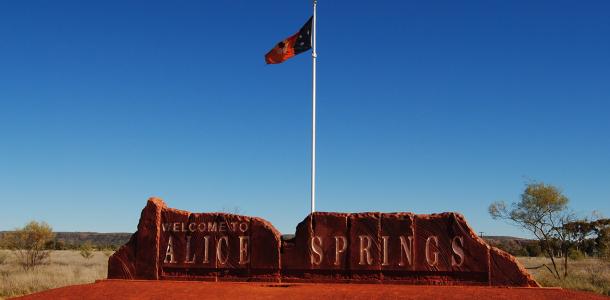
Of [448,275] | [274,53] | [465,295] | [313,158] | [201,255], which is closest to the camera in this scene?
[465,295]

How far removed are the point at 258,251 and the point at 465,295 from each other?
15.0 ft

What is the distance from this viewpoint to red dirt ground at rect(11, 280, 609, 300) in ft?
37.4

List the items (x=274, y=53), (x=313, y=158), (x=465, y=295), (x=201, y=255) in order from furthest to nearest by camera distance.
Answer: (x=274, y=53), (x=313, y=158), (x=201, y=255), (x=465, y=295)

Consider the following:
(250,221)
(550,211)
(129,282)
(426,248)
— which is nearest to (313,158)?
(250,221)

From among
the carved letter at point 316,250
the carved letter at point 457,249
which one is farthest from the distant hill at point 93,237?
the carved letter at point 457,249

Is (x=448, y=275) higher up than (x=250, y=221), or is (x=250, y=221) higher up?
(x=250, y=221)

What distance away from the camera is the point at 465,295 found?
11484mm

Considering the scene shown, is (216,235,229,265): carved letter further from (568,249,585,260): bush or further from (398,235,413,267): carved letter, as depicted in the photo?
(568,249,585,260): bush

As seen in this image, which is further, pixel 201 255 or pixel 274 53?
pixel 274 53

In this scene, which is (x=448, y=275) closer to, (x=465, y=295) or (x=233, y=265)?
(x=465, y=295)

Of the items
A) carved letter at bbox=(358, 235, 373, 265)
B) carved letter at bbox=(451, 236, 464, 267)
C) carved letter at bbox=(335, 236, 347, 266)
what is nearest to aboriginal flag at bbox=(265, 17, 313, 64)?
carved letter at bbox=(335, 236, 347, 266)

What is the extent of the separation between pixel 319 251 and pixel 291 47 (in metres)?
7.02

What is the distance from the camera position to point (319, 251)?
13.5 metres

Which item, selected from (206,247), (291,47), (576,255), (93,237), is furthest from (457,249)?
(93,237)
